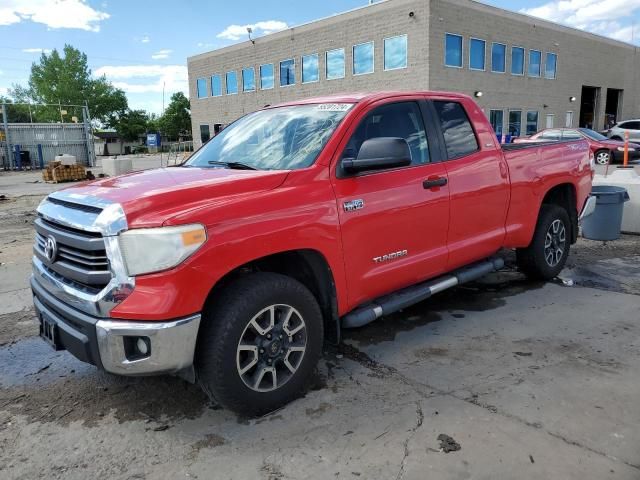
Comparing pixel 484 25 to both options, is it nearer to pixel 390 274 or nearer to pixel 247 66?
pixel 247 66

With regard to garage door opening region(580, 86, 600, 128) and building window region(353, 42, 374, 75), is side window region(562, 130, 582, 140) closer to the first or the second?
building window region(353, 42, 374, 75)

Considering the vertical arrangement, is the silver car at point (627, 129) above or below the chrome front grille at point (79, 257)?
above

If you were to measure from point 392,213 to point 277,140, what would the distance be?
100 cm

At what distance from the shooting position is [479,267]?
4645 millimetres

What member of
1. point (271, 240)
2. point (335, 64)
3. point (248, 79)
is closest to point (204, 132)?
point (248, 79)

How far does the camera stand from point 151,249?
8.55 feet

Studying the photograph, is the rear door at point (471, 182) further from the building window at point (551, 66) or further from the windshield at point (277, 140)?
the building window at point (551, 66)

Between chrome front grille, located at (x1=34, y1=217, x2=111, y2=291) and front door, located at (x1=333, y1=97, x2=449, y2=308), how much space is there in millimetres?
1438

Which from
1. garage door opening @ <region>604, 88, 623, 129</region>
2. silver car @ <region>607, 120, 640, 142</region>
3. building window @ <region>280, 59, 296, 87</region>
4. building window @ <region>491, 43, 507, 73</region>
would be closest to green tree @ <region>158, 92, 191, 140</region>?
building window @ <region>280, 59, 296, 87</region>

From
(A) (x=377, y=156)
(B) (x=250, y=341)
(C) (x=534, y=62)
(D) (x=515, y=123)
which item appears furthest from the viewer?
(C) (x=534, y=62)

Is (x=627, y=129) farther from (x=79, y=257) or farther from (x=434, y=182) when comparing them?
(x=79, y=257)

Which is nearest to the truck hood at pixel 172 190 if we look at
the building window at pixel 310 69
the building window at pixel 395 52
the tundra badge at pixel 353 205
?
the tundra badge at pixel 353 205

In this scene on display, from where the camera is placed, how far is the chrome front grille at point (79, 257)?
2.71 meters

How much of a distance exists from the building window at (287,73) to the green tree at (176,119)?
55.4 m
